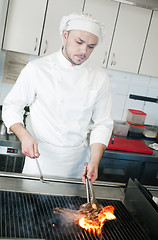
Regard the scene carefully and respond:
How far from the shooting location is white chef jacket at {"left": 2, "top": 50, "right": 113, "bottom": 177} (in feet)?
6.21

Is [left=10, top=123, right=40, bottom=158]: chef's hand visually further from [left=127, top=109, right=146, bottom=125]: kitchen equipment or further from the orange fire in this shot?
[left=127, top=109, right=146, bottom=125]: kitchen equipment

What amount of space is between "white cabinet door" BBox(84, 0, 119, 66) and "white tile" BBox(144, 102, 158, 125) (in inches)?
39.0

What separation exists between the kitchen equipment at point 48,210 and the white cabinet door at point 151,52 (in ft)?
6.46

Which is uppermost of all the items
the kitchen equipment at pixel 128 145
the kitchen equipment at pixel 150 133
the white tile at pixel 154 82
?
the white tile at pixel 154 82

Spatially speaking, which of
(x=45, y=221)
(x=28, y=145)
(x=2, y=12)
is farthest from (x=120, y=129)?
(x=45, y=221)

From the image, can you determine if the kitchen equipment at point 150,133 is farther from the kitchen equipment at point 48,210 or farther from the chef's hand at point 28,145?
the chef's hand at point 28,145

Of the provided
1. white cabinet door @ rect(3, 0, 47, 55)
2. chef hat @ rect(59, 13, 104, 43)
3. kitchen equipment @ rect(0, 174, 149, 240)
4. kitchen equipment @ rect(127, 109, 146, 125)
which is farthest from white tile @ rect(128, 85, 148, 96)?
kitchen equipment @ rect(0, 174, 149, 240)

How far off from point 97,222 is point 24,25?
222 cm

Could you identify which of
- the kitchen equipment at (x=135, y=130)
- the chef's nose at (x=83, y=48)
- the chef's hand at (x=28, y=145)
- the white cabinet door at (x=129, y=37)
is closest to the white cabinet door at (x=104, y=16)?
the white cabinet door at (x=129, y=37)

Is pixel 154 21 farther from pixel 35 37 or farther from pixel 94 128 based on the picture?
pixel 94 128

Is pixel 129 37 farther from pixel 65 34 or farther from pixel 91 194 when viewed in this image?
pixel 91 194

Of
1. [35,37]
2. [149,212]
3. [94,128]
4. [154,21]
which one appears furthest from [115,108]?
[149,212]

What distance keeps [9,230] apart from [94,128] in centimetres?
102

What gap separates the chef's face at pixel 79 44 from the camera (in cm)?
174
